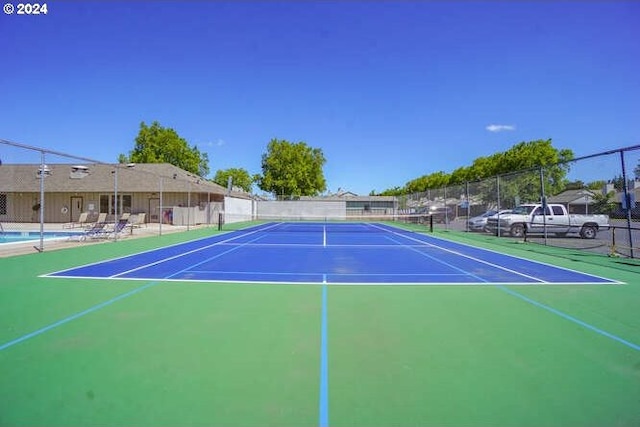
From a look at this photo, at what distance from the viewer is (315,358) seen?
4086mm

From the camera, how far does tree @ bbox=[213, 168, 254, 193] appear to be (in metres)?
97.6

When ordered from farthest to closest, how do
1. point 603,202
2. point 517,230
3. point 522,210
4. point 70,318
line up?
point 522,210 → point 517,230 → point 603,202 → point 70,318

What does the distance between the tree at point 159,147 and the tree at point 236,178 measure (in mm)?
35384

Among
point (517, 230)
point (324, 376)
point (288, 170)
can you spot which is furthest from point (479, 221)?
point (288, 170)

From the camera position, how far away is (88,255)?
1234 cm

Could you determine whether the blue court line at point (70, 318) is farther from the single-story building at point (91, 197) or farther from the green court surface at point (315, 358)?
the single-story building at point (91, 197)

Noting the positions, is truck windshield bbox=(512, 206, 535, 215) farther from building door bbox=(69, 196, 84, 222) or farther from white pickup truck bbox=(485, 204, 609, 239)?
building door bbox=(69, 196, 84, 222)

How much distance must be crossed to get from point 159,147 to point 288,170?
65.9 feet

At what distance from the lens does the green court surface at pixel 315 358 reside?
10.1 ft

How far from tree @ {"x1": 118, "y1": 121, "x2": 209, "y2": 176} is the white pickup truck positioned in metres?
50.9

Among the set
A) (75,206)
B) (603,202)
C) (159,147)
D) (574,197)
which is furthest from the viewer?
(159,147)

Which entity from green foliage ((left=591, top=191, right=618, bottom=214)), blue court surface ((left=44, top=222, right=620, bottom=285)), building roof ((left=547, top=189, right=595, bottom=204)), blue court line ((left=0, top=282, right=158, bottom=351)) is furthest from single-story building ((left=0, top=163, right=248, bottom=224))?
green foliage ((left=591, top=191, right=618, bottom=214))

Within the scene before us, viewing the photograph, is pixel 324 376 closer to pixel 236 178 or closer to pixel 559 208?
pixel 559 208

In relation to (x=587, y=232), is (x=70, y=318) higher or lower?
lower
